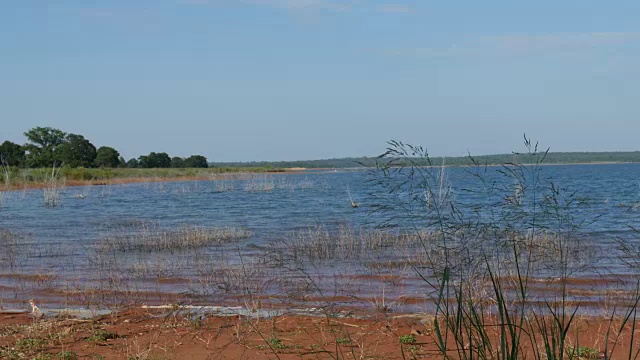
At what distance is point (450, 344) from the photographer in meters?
6.51

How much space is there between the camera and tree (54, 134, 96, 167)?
84.6 m

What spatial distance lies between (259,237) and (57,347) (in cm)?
1336

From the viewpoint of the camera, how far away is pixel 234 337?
696cm

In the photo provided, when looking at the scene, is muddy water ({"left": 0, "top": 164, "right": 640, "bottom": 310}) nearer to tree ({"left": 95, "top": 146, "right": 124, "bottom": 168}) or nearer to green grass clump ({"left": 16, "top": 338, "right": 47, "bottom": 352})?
green grass clump ({"left": 16, "top": 338, "right": 47, "bottom": 352})

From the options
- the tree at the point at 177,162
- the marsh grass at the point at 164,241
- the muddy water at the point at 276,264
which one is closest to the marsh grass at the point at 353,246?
the muddy water at the point at 276,264

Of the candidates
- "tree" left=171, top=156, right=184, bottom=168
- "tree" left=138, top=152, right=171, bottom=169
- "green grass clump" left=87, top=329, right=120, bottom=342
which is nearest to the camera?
"green grass clump" left=87, top=329, right=120, bottom=342

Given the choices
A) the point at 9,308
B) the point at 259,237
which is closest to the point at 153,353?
the point at 9,308

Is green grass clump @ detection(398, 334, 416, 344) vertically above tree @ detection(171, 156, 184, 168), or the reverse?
tree @ detection(171, 156, 184, 168)

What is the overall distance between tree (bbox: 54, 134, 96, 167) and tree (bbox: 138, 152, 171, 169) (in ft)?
45.7

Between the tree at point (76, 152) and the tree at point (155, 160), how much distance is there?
13931mm

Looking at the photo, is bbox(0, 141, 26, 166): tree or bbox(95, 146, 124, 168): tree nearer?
bbox(0, 141, 26, 166): tree

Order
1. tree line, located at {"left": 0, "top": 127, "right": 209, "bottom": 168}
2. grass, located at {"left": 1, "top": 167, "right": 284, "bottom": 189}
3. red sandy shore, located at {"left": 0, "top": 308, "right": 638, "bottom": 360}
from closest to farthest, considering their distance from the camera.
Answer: red sandy shore, located at {"left": 0, "top": 308, "right": 638, "bottom": 360} → grass, located at {"left": 1, "top": 167, "right": 284, "bottom": 189} → tree line, located at {"left": 0, "top": 127, "right": 209, "bottom": 168}

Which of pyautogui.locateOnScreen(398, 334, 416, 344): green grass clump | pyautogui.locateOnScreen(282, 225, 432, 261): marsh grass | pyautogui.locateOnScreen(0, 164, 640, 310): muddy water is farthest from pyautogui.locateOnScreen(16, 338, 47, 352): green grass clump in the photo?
pyautogui.locateOnScreen(282, 225, 432, 261): marsh grass

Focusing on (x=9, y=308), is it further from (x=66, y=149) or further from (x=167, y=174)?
(x=66, y=149)
